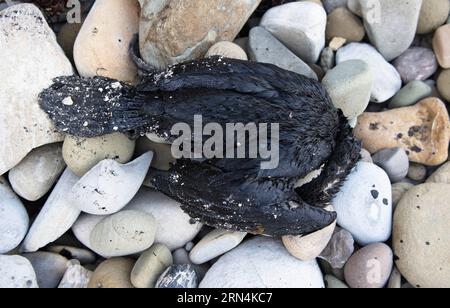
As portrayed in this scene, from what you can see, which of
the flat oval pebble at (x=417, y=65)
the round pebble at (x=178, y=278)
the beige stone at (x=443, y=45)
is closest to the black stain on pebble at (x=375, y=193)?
the flat oval pebble at (x=417, y=65)

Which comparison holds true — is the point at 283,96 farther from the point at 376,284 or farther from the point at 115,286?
the point at 115,286

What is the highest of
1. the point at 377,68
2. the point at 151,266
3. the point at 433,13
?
the point at 433,13

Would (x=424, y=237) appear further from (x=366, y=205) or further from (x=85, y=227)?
(x=85, y=227)

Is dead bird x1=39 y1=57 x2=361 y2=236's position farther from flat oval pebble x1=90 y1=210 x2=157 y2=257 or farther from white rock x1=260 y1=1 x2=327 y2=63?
white rock x1=260 y1=1 x2=327 y2=63

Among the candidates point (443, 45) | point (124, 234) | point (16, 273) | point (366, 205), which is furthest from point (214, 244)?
point (443, 45)

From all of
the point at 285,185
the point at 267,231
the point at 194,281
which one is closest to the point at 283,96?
the point at 285,185
